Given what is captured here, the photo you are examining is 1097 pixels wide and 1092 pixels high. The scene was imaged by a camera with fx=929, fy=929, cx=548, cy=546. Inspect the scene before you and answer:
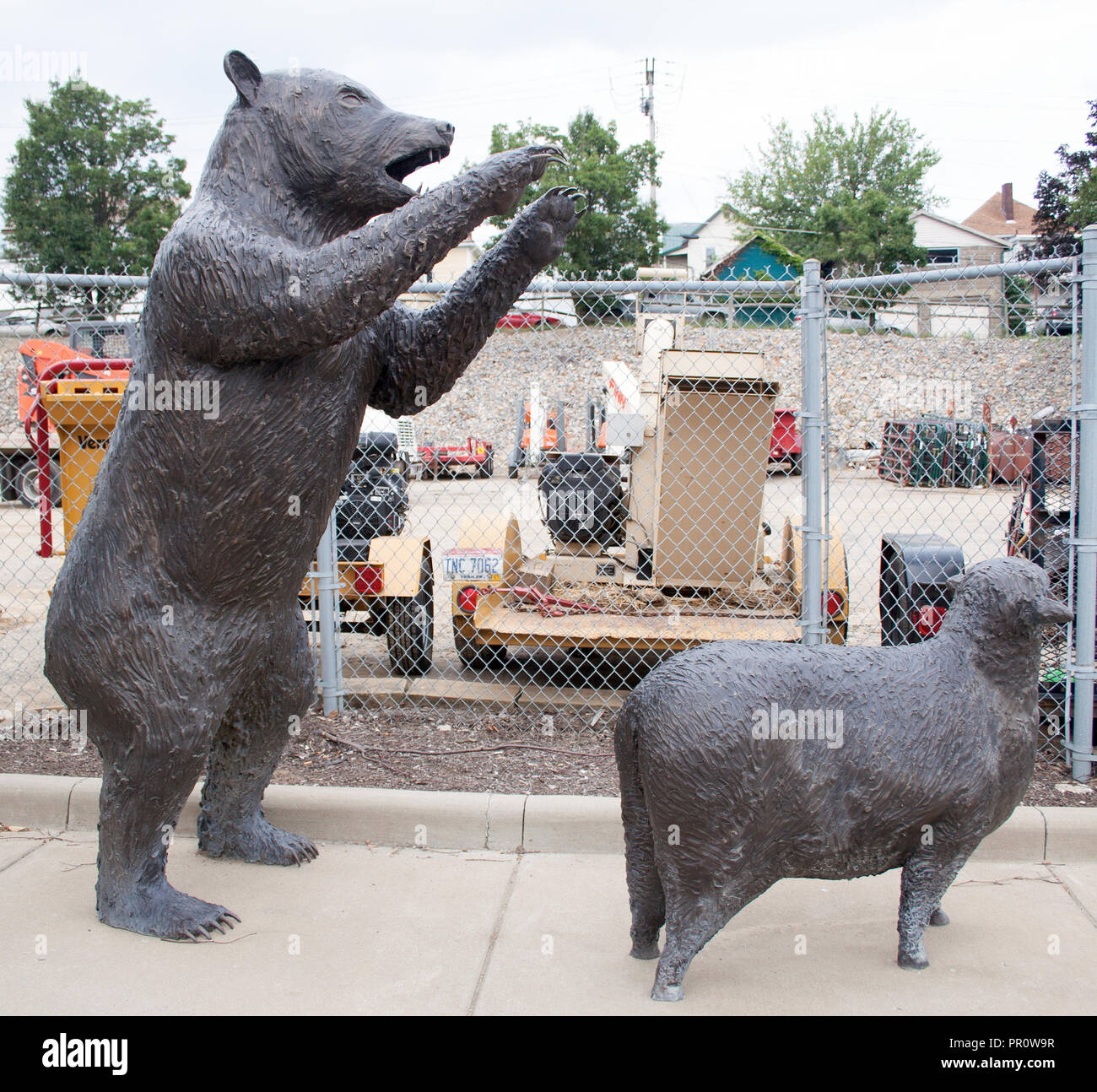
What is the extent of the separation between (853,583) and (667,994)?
6943 mm

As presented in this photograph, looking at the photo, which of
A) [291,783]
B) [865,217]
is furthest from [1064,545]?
[865,217]

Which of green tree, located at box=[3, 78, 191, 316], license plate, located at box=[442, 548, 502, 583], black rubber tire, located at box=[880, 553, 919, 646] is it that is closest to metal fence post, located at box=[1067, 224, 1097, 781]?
black rubber tire, located at box=[880, 553, 919, 646]

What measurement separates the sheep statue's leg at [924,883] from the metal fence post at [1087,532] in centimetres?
161

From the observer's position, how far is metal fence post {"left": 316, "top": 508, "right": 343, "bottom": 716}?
4.18 m

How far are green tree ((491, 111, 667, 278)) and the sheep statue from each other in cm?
2944

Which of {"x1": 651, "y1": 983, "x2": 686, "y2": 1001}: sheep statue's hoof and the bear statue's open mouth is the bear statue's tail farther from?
the bear statue's open mouth

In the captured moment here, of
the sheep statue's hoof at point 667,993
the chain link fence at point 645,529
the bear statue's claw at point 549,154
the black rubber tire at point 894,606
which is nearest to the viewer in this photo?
the bear statue's claw at point 549,154

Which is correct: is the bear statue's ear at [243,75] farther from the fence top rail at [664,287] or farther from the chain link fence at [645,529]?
the fence top rail at [664,287]

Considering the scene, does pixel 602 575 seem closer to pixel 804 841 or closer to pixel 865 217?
pixel 804 841

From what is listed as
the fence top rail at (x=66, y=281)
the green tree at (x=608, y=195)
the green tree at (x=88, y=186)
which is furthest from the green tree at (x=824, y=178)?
the fence top rail at (x=66, y=281)

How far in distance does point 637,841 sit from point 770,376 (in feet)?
59.1

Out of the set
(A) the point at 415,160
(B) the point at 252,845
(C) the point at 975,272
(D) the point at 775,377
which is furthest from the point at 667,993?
(D) the point at 775,377

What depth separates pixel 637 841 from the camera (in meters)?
2.39

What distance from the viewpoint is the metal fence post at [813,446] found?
12.3 feet
